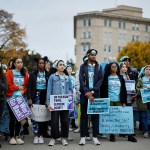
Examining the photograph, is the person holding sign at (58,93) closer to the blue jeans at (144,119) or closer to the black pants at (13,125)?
the black pants at (13,125)

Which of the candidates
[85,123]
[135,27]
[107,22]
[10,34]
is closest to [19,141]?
[85,123]

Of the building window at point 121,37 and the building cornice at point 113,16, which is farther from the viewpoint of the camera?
the building window at point 121,37

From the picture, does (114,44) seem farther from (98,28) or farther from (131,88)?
(131,88)

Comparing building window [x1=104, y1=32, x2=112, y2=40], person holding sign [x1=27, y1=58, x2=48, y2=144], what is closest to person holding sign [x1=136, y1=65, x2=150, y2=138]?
person holding sign [x1=27, y1=58, x2=48, y2=144]

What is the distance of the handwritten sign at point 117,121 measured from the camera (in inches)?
349

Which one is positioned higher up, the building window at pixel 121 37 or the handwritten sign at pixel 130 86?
the building window at pixel 121 37

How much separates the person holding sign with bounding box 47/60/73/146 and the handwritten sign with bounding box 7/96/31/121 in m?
0.58

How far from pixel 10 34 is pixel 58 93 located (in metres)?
43.9

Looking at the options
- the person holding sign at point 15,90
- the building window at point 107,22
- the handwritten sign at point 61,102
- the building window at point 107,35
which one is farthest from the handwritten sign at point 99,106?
the building window at point 107,22

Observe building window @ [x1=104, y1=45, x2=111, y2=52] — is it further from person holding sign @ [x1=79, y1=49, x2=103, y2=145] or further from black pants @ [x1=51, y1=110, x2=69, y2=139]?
black pants @ [x1=51, y1=110, x2=69, y2=139]

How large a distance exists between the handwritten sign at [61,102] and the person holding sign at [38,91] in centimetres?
48

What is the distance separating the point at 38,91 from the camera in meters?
8.68

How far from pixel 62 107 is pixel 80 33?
3116 inches

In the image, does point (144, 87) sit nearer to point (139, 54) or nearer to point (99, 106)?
point (99, 106)
